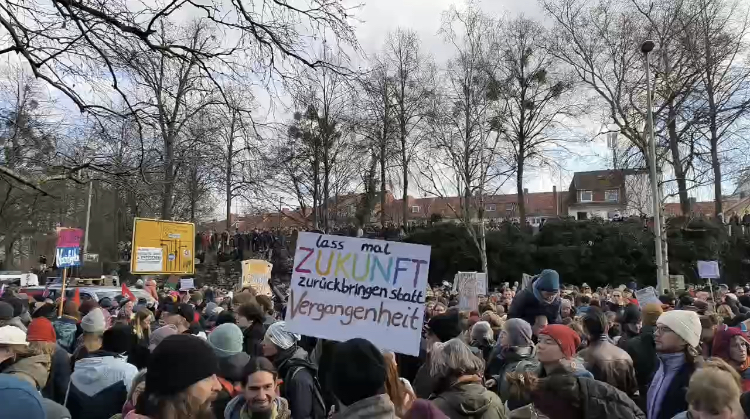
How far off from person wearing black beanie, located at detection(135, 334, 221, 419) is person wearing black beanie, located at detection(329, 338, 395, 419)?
544mm

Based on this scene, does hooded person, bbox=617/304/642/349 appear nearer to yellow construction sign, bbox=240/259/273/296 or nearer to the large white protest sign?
the large white protest sign

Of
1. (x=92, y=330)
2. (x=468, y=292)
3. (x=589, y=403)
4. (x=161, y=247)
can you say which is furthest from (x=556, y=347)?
(x=161, y=247)

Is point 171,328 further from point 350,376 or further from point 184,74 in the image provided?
point 350,376

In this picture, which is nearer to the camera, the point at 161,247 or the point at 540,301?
the point at 540,301

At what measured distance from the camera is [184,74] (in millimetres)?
5852

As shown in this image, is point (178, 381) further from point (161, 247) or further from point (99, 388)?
point (161, 247)

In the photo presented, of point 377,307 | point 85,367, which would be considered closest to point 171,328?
point 85,367

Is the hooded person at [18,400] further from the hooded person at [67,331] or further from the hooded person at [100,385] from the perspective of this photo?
the hooded person at [67,331]

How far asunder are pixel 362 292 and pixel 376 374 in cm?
177

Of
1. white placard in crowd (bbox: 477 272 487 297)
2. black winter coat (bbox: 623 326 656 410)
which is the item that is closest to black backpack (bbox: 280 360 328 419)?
black winter coat (bbox: 623 326 656 410)

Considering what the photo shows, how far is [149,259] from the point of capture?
14094 mm

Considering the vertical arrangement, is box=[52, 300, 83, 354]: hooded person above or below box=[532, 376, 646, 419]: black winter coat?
below

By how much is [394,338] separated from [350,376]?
5.25 feet

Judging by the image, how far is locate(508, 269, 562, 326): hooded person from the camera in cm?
684
